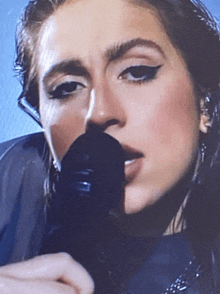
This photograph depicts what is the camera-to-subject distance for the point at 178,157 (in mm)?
963

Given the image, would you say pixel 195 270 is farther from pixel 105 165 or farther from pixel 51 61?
pixel 51 61

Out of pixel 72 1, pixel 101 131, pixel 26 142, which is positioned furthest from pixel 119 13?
pixel 26 142

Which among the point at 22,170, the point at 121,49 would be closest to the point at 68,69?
the point at 121,49

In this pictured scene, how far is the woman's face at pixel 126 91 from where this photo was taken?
37.3 inches

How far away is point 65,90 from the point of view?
1.00 metres

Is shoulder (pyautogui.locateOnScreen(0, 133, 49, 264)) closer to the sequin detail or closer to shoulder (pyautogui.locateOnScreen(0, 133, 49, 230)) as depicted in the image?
shoulder (pyautogui.locateOnScreen(0, 133, 49, 230))

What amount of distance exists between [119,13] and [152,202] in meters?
0.54

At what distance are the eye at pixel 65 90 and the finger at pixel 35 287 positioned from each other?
50cm

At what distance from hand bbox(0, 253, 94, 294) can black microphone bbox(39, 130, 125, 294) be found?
0.03 m

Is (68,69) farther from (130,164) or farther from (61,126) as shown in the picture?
(130,164)

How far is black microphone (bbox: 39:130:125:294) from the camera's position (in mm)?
847

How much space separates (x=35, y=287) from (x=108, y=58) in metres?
0.61

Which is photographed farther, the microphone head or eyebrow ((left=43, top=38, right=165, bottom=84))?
eyebrow ((left=43, top=38, right=165, bottom=84))

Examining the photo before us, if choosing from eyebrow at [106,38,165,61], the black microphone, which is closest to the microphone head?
the black microphone
